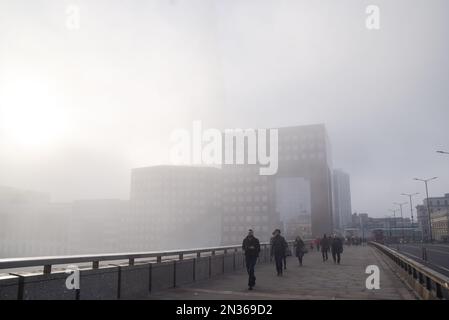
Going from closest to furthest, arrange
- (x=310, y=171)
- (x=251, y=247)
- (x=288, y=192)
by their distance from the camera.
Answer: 1. (x=251, y=247)
2. (x=310, y=171)
3. (x=288, y=192)

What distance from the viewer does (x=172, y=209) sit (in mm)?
171500

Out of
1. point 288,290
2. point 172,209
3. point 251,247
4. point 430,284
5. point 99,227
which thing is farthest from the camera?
point 99,227

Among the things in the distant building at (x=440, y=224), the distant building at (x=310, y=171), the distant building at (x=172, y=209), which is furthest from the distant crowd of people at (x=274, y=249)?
the distant building at (x=172, y=209)

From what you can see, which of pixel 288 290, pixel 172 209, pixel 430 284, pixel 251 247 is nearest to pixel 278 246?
pixel 251 247

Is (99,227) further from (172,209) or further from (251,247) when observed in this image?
(251,247)

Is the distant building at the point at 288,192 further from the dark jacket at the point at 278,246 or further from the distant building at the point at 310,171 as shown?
the dark jacket at the point at 278,246

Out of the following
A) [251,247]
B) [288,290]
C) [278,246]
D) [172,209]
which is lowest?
[288,290]

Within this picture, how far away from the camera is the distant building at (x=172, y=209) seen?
170750 millimetres

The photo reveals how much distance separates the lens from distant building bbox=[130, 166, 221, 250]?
170750 millimetres

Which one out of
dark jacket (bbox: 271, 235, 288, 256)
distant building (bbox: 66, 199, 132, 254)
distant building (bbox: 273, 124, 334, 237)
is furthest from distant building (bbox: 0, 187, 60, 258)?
dark jacket (bbox: 271, 235, 288, 256)

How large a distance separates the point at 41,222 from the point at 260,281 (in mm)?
193318

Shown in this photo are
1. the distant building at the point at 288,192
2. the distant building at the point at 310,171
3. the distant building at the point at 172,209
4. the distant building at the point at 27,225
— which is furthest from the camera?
the distant building at the point at 27,225

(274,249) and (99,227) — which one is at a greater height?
(99,227)
